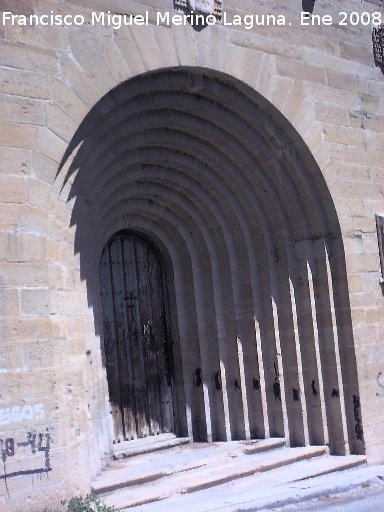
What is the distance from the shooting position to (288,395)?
286 inches

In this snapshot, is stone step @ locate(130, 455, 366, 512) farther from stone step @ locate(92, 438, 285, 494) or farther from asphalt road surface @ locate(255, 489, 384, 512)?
stone step @ locate(92, 438, 285, 494)

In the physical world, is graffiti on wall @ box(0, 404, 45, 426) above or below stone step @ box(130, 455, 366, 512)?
above

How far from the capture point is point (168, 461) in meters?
6.58

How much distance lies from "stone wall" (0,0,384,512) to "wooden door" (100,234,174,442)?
487mm

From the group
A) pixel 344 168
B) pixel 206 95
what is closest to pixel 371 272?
pixel 344 168

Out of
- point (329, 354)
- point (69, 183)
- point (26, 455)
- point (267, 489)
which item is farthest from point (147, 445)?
point (69, 183)

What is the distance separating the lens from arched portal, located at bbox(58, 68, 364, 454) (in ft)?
22.9

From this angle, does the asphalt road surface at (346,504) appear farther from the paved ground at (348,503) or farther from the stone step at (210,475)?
the stone step at (210,475)

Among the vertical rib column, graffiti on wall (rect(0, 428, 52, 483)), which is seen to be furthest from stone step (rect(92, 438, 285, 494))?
graffiti on wall (rect(0, 428, 52, 483))

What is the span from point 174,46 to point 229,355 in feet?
10.7

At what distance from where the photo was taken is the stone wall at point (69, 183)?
4781 millimetres

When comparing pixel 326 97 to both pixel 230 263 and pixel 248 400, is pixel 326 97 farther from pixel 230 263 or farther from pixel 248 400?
pixel 248 400

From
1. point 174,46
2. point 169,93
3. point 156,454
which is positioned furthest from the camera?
point 156,454

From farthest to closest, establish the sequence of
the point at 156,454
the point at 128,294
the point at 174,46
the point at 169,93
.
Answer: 1. the point at 128,294
2. the point at 156,454
3. the point at 169,93
4. the point at 174,46
